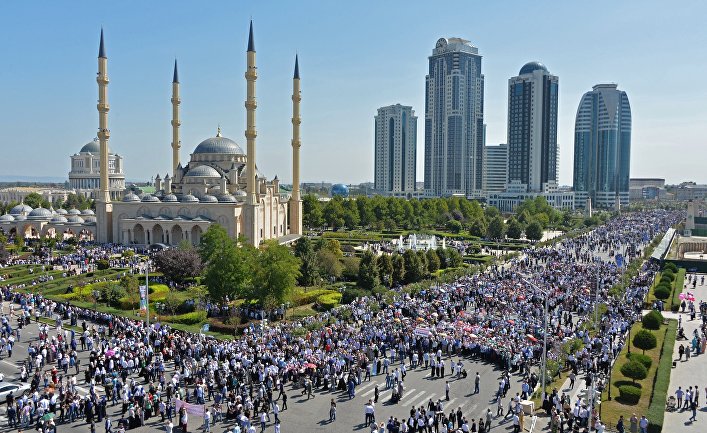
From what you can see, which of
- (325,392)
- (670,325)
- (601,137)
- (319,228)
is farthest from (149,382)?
(601,137)

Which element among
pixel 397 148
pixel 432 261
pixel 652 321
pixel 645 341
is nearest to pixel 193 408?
pixel 645 341

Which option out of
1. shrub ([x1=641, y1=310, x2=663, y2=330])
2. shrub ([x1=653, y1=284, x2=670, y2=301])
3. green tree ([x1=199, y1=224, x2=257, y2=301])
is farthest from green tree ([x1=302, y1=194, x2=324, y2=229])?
shrub ([x1=641, y1=310, x2=663, y2=330])

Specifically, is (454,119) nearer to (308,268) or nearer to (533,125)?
(533,125)

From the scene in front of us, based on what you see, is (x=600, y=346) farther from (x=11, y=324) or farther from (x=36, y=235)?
(x=36, y=235)

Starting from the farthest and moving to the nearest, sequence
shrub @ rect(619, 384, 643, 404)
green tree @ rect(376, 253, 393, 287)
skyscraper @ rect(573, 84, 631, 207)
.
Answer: skyscraper @ rect(573, 84, 631, 207) → green tree @ rect(376, 253, 393, 287) → shrub @ rect(619, 384, 643, 404)

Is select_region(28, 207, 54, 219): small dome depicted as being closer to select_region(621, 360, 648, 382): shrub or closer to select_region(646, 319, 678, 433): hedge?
select_region(646, 319, 678, 433): hedge

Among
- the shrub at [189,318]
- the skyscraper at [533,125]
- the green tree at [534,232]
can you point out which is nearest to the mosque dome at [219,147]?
the green tree at [534,232]
